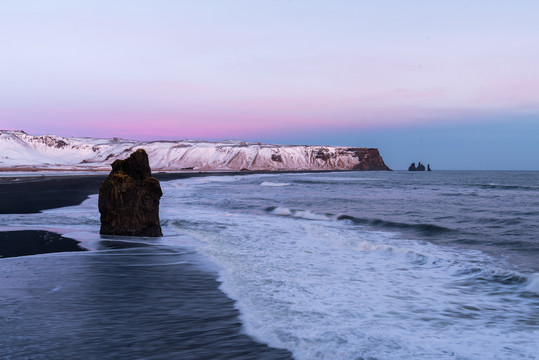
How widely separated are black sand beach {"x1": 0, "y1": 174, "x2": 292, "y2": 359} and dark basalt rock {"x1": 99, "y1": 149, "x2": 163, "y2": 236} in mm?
3262

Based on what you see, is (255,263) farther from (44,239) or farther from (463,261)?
(44,239)

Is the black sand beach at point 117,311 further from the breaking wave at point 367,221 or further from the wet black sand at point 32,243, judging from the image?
the breaking wave at point 367,221

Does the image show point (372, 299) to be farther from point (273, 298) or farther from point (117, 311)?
point (117, 311)

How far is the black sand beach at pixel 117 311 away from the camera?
5.09 m

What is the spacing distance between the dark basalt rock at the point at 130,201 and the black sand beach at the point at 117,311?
326 centimetres

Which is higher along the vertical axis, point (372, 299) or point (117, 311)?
point (117, 311)

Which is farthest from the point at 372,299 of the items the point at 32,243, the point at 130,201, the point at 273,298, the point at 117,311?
the point at 32,243

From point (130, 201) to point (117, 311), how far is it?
804 cm

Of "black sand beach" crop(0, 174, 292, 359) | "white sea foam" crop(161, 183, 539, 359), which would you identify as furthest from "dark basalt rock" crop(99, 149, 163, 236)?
"black sand beach" crop(0, 174, 292, 359)

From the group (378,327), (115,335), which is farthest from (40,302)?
(378,327)

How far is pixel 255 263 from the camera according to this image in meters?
11.1

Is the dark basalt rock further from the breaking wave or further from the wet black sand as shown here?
the breaking wave

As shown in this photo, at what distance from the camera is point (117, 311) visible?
21.1ft

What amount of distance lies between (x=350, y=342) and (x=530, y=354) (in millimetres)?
2286
